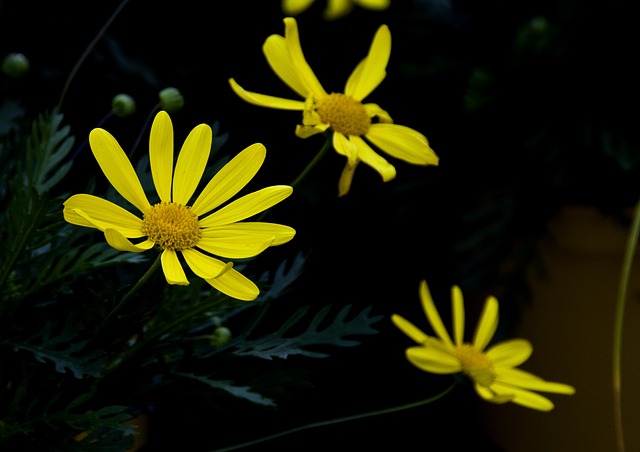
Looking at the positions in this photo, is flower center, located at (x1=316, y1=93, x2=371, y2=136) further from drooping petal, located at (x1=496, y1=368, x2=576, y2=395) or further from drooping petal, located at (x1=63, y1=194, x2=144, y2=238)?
drooping petal, located at (x1=496, y1=368, x2=576, y2=395)

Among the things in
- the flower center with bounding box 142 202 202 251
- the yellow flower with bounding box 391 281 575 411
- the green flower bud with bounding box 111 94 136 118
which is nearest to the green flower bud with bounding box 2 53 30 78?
the green flower bud with bounding box 111 94 136 118

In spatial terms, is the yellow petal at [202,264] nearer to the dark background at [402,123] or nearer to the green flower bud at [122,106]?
the green flower bud at [122,106]

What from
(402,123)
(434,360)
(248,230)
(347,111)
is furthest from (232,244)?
(402,123)

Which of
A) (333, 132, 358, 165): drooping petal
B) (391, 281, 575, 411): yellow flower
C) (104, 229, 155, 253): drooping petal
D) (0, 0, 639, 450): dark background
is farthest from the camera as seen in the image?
(0, 0, 639, 450): dark background

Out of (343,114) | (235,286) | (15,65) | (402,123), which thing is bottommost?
(235,286)

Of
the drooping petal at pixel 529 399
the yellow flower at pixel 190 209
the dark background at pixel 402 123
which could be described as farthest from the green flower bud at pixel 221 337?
the dark background at pixel 402 123

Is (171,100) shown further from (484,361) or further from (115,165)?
(484,361)
